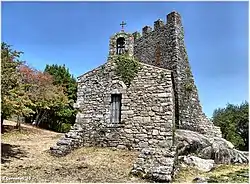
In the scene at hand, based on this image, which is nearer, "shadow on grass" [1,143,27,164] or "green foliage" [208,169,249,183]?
"green foliage" [208,169,249,183]

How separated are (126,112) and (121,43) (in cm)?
364

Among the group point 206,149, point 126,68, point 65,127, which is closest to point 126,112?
point 126,68

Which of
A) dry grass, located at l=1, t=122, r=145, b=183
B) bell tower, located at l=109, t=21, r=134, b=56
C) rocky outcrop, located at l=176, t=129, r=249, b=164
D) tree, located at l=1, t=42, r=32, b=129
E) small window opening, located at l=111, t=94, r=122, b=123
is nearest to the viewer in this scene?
dry grass, located at l=1, t=122, r=145, b=183

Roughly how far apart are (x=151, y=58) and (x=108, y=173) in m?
10.3

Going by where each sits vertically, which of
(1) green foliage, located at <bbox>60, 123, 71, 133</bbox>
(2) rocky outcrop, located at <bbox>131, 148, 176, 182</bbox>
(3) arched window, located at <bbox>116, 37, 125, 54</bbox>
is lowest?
(2) rocky outcrop, located at <bbox>131, 148, 176, 182</bbox>

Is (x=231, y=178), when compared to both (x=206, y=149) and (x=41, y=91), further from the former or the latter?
(x=41, y=91)

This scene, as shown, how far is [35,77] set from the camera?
23.3 m

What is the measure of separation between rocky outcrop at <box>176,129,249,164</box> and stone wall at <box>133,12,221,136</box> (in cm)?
169

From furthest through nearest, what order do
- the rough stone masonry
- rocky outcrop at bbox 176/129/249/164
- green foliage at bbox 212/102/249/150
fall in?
green foliage at bbox 212/102/249/150, rocky outcrop at bbox 176/129/249/164, the rough stone masonry

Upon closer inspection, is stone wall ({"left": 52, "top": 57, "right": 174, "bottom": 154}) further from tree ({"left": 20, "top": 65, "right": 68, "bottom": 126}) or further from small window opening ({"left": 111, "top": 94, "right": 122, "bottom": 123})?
tree ({"left": 20, "top": 65, "right": 68, "bottom": 126})

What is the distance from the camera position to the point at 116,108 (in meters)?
13.4

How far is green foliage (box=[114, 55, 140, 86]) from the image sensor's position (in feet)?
44.3

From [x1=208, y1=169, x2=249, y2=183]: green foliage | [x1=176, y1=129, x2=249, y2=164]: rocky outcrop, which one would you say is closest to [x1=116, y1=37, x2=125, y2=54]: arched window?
[x1=176, y1=129, x2=249, y2=164]: rocky outcrop

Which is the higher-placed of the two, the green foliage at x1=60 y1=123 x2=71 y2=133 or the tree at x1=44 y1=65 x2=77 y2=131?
the tree at x1=44 y1=65 x2=77 y2=131
